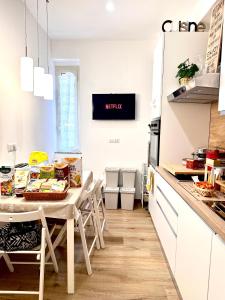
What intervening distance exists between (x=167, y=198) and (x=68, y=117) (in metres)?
2.55

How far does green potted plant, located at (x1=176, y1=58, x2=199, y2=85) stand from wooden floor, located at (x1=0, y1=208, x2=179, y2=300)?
184 centimetres

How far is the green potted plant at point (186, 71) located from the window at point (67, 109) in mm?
2053

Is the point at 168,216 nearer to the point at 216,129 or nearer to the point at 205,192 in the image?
the point at 205,192

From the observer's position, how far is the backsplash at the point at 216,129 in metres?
2.29

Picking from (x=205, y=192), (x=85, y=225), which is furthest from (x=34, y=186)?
(x=205, y=192)

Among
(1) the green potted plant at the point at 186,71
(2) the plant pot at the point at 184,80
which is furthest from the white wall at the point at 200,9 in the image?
(2) the plant pot at the point at 184,80

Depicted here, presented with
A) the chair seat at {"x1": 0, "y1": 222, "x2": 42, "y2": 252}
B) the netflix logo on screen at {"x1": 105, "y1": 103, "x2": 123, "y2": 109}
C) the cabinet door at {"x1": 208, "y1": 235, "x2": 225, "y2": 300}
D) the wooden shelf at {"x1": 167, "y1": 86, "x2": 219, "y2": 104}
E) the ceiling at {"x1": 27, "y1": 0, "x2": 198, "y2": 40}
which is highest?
the ceiling at {"x1": 27, "y1": 0, "x2": 198, "y2": 40}

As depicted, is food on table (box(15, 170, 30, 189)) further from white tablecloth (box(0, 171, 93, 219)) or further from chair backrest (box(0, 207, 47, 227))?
chair backrest (box(0, 207, 47, 227))

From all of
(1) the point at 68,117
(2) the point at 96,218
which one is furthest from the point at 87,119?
(2) the point at 96,218

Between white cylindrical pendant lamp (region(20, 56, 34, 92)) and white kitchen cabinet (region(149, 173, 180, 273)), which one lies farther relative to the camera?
white cylindrical pendant lamp (region(20, 56, 34, 92))

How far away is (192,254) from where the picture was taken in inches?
55.6

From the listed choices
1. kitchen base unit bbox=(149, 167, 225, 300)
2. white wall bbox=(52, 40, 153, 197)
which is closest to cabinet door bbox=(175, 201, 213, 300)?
kitchen base unit bbox=(149, 167, 225, 300)

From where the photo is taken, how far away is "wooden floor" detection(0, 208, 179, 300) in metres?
1.74

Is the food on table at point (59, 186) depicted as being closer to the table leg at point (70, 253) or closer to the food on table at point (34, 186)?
the food on table at point (34, 186)
